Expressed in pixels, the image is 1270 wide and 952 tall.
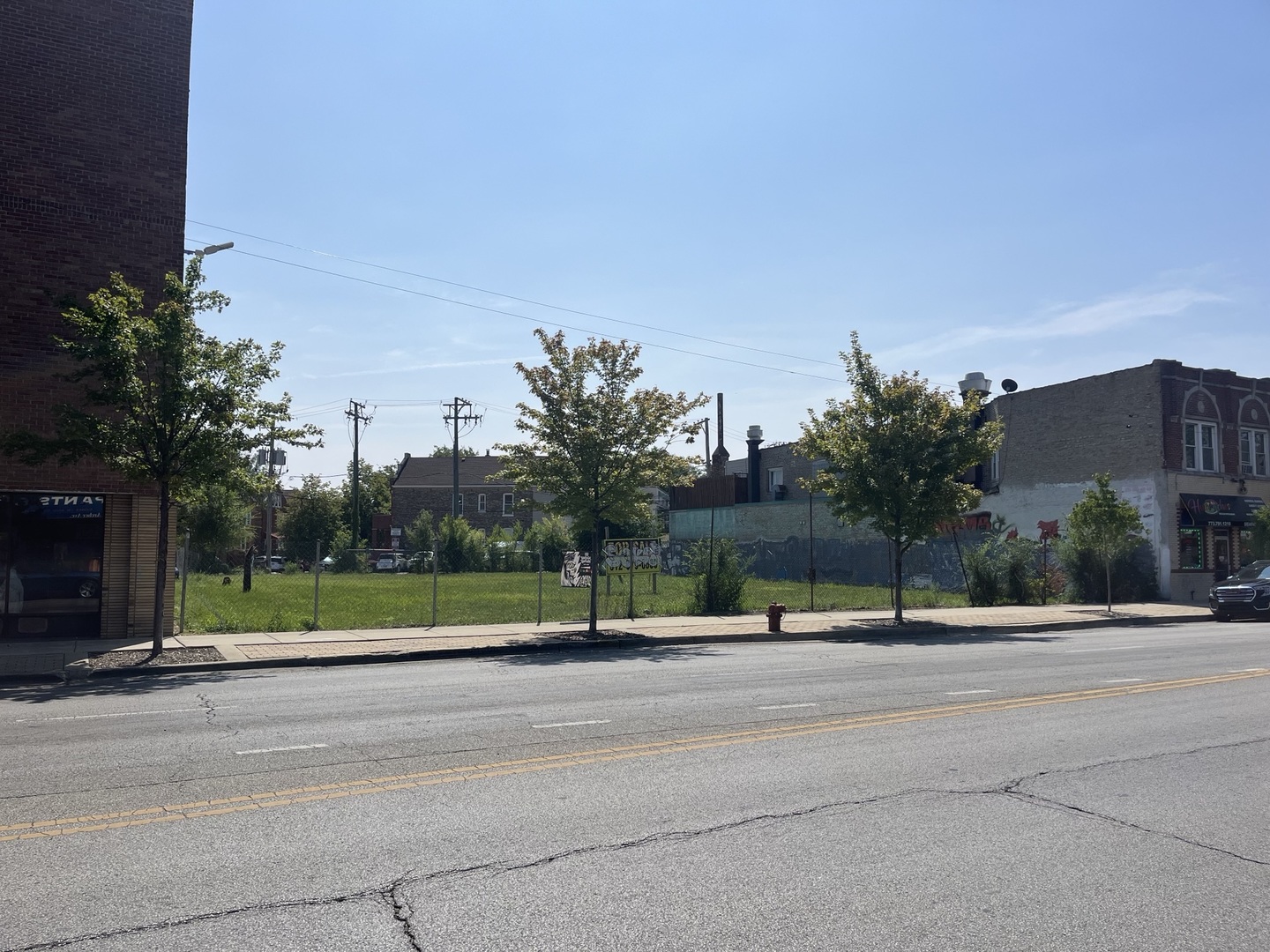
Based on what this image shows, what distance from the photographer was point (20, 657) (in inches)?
594

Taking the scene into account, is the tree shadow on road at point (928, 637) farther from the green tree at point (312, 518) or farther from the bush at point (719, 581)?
the green tree at point (312, 518)

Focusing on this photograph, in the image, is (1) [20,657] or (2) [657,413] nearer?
(1) [20,657]

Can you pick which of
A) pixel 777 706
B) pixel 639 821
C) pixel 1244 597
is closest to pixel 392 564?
pixel 1244 597

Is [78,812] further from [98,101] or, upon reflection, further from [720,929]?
[98,101]

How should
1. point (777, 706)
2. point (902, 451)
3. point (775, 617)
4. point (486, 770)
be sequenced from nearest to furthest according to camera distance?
point (486, 770), point (777, 706), point (775, 617), point (902, 451)

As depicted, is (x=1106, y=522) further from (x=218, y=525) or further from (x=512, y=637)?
(x=218, y=525)

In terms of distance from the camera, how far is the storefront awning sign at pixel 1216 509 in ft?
112

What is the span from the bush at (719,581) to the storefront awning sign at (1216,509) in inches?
702

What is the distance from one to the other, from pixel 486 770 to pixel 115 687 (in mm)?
7702

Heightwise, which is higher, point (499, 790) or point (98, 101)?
point (98, 101)

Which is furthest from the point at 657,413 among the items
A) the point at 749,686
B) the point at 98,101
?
the point at 98,101

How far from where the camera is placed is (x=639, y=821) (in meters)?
6.15

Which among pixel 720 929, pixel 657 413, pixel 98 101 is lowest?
pixel 720 929

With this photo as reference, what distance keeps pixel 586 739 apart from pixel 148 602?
12.4 metres
